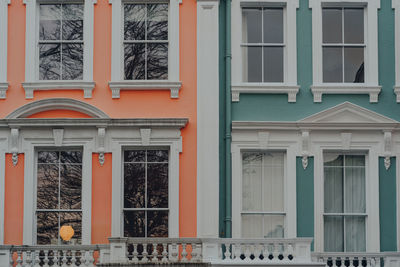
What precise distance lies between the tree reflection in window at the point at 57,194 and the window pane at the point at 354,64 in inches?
257

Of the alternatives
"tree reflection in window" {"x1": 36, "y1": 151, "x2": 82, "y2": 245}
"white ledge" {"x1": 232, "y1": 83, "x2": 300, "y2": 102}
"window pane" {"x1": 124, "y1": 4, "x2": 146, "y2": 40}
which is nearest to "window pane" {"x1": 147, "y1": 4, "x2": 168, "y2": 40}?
"window pane" {"x1": 124, "y1": 4, "x2": 146, "y2": 40}

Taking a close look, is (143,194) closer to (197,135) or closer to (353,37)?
(197,135)

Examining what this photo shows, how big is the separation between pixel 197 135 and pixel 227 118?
791 mm

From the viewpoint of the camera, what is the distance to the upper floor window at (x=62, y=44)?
2097 cm

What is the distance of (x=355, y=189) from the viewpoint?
20.7 metres

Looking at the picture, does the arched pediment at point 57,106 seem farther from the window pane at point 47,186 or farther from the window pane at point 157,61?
the window pane at point 157,61

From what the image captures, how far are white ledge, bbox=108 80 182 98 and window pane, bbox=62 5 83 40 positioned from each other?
152 centimetres

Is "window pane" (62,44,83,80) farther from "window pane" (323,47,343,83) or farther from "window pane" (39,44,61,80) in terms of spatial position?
"window pane" (323,47,343,83)

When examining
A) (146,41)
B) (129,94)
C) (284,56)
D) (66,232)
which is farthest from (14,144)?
(284,56)

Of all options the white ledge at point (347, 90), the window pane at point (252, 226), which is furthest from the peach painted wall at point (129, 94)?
the white ledge at point (347, 90)

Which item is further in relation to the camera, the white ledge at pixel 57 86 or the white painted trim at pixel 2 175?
the white ledge at pixel 57 86

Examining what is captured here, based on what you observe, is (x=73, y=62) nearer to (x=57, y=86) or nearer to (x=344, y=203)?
(x=57, y=86)

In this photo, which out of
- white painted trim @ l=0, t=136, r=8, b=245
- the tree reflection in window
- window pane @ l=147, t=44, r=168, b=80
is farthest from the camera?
window pane @ l=147, t=44, r=168, b=80

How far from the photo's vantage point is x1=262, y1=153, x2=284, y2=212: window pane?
67.4 ft
